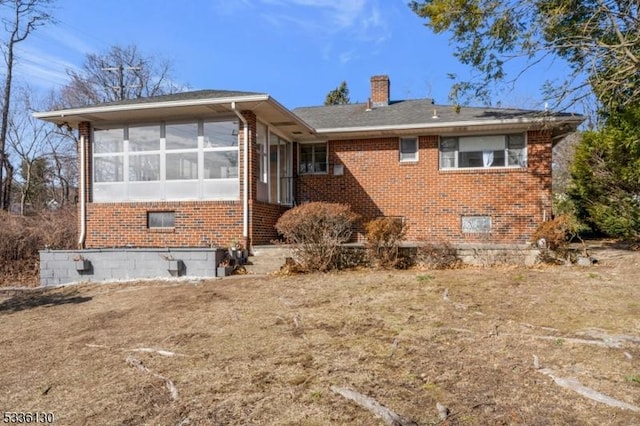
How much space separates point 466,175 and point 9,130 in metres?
25.8

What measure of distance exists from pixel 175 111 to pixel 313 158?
184 inches

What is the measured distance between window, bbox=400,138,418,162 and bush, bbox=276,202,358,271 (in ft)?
15.2

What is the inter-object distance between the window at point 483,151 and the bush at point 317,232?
5.06 meters

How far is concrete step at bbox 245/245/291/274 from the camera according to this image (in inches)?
363

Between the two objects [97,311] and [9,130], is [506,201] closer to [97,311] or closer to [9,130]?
[97,311]

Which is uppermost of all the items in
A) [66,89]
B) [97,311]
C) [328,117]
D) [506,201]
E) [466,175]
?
[66,89]

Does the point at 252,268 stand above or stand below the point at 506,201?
below

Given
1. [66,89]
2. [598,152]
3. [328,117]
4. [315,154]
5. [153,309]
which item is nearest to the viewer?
[153,309]

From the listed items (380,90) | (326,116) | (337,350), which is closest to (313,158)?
(326,116)

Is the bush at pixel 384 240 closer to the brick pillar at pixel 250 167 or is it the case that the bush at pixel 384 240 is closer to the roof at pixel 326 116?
the brick pillar at pixel 250 167

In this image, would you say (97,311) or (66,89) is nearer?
(97,311)

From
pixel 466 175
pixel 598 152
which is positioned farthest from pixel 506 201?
pixel 598 152

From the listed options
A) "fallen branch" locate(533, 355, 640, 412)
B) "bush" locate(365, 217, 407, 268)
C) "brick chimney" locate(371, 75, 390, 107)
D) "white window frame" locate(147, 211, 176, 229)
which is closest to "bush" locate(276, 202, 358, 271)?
"bush" locate(365, 217, 407, 268)

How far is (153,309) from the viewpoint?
662 cm
